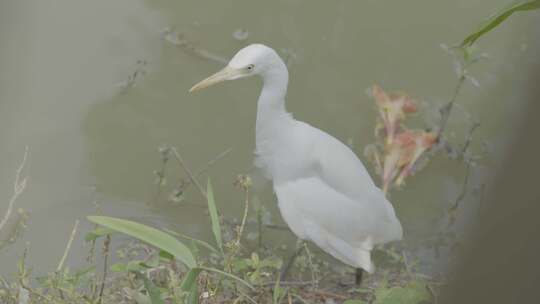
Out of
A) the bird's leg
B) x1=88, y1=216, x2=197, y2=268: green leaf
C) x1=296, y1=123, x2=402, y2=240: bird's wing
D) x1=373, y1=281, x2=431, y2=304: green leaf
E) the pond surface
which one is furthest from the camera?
A: the pond surface

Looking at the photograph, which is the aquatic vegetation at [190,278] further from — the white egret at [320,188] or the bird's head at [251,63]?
the bird's head at [251,63]

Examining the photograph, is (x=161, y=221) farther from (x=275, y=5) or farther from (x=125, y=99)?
(x=275, y=5)

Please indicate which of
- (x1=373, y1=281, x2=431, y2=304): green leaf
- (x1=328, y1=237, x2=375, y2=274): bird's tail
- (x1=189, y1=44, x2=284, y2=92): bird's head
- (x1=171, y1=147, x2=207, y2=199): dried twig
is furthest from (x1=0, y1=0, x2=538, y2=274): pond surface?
(x1=373, y1=281, x2=431, y2=304): green leaf

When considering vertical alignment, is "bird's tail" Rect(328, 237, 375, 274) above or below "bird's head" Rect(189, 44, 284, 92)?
below

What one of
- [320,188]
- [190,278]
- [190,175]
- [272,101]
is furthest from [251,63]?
[190,278]

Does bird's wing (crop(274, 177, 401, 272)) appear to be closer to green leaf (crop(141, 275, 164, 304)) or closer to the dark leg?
the dark leg

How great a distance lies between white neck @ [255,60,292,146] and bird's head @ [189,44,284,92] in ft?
0.05

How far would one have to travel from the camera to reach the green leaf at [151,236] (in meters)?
1.22

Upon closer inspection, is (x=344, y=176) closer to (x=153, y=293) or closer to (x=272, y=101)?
(x=272, y=101)

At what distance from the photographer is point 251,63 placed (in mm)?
1691

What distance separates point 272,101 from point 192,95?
647 millimetres

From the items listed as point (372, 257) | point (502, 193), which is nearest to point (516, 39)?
point (372, 257)

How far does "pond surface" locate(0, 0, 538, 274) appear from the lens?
2158 mm

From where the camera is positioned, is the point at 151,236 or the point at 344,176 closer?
the point at 151,236
